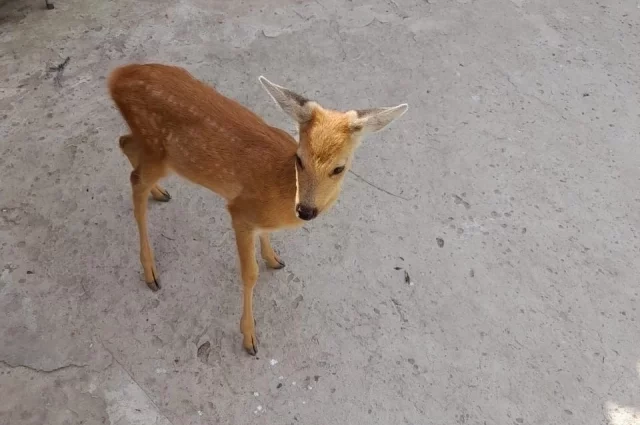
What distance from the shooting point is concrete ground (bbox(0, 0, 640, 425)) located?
276cm

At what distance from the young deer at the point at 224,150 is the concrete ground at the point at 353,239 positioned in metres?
0.41

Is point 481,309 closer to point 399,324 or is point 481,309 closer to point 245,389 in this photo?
point 399,324

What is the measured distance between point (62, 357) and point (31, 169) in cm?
130

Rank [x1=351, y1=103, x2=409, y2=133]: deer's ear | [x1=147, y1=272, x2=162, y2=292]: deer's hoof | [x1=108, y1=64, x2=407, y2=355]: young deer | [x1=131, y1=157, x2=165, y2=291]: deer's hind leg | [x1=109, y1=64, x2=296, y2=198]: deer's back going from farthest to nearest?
[x1=147, y1=272, x2=162, y2=292]: deer's hoof
[x1=131, y1=157, x2=165, y2=291]: deer's hind leg
[x1=109, y1=64, x2=296, y2=198]: deer's back
[x1=108, y1=64, x2=407, y2=355]: young deer
[x1=351, y1=103, x2=409, y2=133]: deer's ear

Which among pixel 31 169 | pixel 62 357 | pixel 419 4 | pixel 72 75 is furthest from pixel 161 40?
pixel 62 357

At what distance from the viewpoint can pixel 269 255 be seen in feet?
10.4

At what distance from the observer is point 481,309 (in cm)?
310

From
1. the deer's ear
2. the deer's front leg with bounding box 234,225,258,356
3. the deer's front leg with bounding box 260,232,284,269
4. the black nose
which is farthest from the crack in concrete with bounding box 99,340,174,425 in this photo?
the deer's ear

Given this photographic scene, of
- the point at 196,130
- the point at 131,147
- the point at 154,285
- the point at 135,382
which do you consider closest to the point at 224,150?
the point at 196,130

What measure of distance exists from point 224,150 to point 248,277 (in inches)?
24.3

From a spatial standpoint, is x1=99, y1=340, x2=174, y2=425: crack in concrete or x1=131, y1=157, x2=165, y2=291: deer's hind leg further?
x1=131, y1=157, x2=165, y2=291: deer's hind leg

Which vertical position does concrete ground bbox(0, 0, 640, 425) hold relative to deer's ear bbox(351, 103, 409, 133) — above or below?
below

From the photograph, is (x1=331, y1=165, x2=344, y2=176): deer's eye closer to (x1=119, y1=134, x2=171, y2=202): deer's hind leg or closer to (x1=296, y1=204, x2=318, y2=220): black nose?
(x1=296, y1=204, x2=318, y2=220): black nose

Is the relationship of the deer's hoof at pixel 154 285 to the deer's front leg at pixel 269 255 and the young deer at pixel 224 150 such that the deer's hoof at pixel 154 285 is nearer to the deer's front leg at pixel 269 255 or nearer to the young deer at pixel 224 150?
the young deer at pixel 224 150
